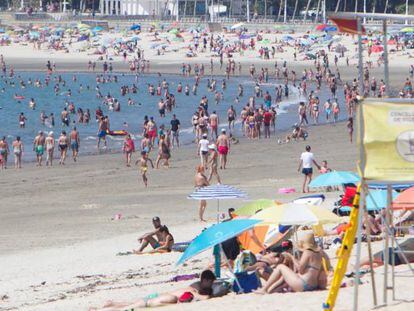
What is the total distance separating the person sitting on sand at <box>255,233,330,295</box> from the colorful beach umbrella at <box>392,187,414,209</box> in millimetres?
2921

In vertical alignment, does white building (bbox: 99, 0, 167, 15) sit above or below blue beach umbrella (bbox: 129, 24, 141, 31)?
above

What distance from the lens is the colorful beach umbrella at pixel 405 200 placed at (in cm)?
1488

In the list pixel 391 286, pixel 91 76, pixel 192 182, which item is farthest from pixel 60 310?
pixel 91 76

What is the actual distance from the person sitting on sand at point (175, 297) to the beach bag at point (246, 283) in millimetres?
263

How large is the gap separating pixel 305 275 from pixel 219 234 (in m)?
1.13

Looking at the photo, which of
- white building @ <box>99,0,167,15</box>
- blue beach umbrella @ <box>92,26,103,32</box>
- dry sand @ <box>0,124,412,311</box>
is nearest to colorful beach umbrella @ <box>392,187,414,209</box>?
dry sand @ <box>0,124,412,311</box>

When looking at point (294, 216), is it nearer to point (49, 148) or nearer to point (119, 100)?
A: point (49, 148)

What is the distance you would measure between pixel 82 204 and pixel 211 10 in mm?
93389

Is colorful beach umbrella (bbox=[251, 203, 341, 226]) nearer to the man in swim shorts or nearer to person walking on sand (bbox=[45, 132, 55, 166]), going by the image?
the man in swim shorts

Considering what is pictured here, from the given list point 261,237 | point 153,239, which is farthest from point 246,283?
point 153,239

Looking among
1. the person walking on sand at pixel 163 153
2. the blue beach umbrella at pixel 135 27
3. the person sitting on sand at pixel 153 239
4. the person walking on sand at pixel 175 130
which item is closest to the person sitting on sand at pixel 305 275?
the person sitting on sand at pixel 153 239

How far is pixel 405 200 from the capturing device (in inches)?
595

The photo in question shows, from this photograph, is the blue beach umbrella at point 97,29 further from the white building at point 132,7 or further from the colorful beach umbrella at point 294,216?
the colorful beach umbrella at point 294,216

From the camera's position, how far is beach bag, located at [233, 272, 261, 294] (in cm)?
1261
